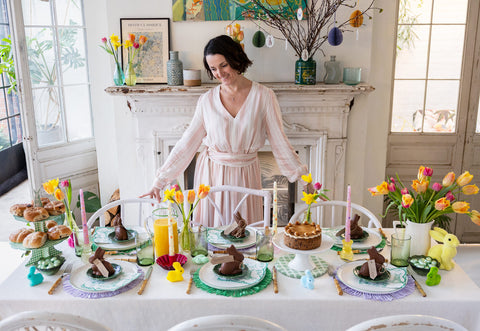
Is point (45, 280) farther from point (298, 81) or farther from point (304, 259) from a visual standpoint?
point (298, 81)

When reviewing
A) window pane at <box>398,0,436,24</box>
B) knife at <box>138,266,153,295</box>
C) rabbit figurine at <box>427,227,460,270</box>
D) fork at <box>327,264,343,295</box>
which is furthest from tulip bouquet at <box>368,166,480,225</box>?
window pane at <box>398,0,436,24</box>

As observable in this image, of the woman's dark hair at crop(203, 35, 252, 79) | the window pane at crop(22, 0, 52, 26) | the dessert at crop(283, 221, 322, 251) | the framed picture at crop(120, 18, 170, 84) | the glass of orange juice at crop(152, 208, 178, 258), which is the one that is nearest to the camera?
the dessert at crop(283, 221, 322, 251)

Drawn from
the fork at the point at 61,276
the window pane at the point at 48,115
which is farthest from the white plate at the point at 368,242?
the window pane at the point at 48,115

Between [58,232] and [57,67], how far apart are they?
6.70ft

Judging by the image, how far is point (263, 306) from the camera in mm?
1544

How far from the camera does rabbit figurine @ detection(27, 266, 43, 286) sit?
1.63m

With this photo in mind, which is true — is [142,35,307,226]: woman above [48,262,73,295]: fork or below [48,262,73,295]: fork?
above

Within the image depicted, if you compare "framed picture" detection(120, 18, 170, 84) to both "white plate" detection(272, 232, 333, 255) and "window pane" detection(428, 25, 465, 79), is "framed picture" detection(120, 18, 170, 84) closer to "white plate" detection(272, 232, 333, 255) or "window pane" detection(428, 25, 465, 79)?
"white plate" detection(272, 232, 333, 255)

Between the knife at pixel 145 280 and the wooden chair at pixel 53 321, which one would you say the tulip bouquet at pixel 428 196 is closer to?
the knife at pixel 145 280

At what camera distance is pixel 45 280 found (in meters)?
1.68

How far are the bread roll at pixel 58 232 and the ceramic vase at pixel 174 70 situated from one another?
1.44 m

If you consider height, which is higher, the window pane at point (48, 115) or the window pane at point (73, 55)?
the window pane at point (73, 55)

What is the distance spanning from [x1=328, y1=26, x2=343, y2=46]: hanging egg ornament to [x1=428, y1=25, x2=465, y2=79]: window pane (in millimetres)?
939

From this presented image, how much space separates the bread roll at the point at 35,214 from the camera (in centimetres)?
172
